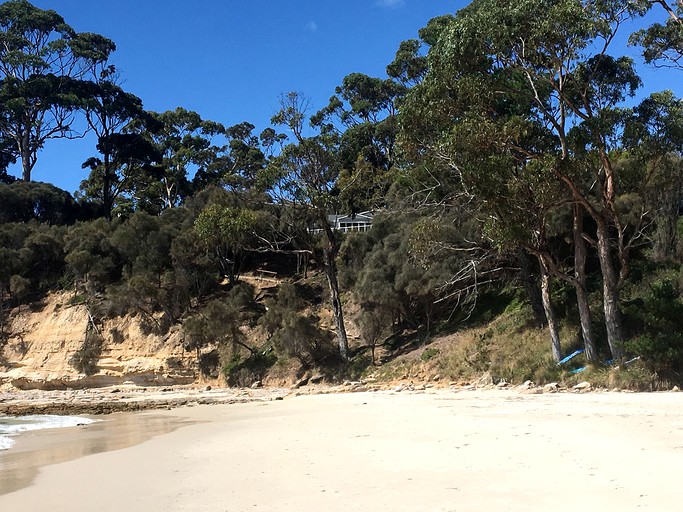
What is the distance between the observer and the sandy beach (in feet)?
17.0

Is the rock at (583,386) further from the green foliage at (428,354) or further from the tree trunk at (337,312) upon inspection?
the tree trunk at (337,312)

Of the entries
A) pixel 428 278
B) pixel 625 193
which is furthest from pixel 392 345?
pixel 625 193

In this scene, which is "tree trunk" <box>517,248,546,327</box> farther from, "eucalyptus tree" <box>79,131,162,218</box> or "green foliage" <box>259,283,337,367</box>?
Answer: "eucalyptus tree" <box>79,131,162,218</box>

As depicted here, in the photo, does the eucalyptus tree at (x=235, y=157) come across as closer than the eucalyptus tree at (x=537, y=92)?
No

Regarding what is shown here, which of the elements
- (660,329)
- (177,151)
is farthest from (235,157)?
(660,329)

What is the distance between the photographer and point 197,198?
41.2 m

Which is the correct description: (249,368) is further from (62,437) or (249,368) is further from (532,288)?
(62,437)

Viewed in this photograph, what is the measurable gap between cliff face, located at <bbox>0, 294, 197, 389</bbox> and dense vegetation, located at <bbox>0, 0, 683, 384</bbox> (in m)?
1.04

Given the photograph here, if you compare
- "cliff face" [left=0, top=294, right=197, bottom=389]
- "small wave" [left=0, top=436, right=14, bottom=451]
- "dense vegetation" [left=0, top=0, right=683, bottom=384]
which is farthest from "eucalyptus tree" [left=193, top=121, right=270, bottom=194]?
"small wave" [left=0, top=436, right=14, bottom=451]

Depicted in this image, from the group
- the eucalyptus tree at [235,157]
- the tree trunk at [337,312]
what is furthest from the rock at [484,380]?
the eucalyptus tree at [235,157]

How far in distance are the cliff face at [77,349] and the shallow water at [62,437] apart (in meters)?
11.8

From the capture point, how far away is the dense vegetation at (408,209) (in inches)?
629

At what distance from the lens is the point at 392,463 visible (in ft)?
22.5

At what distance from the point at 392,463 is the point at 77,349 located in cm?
3094
